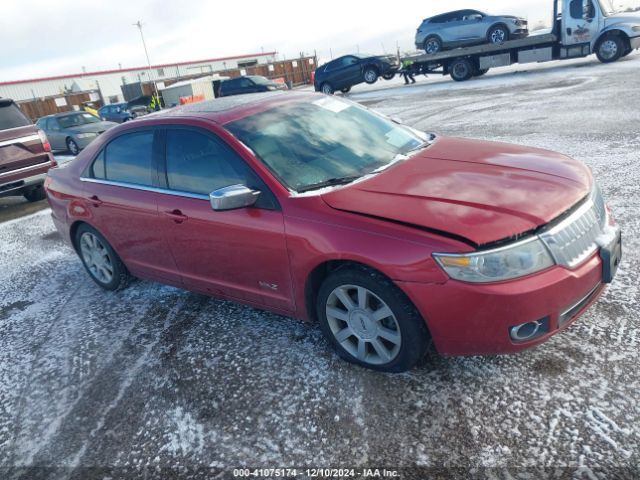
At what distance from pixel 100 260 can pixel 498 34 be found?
61.0 feet

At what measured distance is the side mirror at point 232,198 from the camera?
2.88 meters

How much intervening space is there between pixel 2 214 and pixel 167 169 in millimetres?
6729

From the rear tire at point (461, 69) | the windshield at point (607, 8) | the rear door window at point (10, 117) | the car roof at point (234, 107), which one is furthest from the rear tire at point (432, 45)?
the car roof at point (234, 107)

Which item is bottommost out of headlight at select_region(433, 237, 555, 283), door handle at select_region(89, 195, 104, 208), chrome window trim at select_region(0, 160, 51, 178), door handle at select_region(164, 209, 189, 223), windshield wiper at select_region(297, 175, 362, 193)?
headlight at select_region(433, 237, 555, 283)

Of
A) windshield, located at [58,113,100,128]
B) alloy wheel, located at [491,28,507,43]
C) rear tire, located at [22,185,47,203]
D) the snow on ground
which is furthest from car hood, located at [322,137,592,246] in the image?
alloy wheel, located at [491,28,507,43]

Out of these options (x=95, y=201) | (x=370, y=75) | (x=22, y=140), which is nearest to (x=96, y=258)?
(x=95, y=201)

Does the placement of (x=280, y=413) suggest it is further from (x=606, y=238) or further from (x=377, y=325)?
(x=606, y=238)

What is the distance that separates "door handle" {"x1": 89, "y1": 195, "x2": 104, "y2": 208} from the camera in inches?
164

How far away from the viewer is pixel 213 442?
8.44ft

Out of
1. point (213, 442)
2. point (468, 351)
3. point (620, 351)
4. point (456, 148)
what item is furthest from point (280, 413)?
point (456, 148)

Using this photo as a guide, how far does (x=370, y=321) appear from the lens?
9.16 ft

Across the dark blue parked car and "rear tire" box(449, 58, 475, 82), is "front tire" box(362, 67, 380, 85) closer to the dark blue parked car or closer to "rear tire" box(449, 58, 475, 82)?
"rear tire" box(449, 58, 475, 82)

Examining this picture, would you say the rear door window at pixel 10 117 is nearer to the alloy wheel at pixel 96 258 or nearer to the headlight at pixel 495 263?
the alloy wheel at pixel 96 258

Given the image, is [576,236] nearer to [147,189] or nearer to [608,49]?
[147,189]
